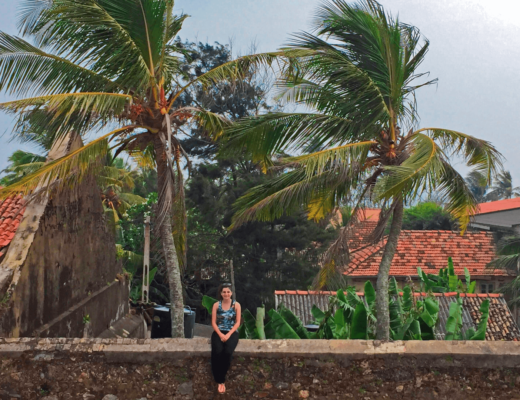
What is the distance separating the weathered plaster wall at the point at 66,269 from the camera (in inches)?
279

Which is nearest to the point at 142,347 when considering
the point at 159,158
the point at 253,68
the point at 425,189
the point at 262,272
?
the point at 159,158

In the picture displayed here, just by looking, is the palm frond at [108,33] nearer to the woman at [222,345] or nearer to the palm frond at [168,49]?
the palm frond at [168,49]

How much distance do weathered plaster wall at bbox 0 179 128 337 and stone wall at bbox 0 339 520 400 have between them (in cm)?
195

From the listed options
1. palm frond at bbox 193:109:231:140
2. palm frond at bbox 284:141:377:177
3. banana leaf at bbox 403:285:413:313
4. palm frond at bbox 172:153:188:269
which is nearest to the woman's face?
palm frond at bbox 284:141:377:177

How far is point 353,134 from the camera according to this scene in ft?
27.7

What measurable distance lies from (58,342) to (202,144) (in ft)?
71.0

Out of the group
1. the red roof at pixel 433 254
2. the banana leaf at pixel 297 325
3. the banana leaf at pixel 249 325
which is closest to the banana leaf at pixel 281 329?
the banana leaf at pixel 249 325

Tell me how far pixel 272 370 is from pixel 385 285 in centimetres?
407

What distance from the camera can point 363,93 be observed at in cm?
825

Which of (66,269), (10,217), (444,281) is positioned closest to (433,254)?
(444,281)

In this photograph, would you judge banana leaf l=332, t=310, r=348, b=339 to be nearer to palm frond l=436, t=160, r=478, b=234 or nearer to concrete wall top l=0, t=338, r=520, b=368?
palm frond l=436, t=160, r=478, b=234

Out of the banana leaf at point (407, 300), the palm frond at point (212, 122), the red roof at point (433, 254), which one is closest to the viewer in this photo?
the palm frond at point (212, 122)

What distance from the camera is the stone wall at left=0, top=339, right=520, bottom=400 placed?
4.57m

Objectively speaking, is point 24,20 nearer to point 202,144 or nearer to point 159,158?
point 159,158
